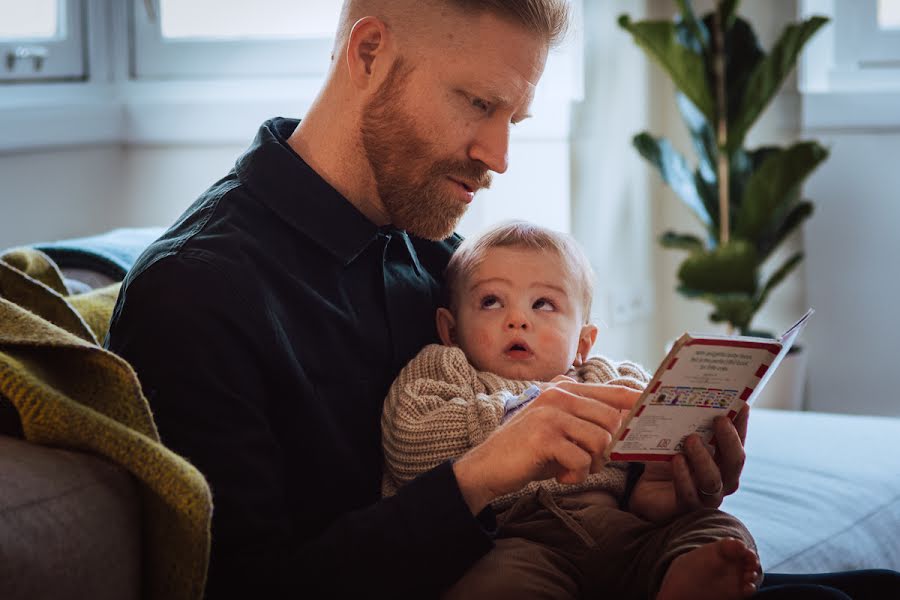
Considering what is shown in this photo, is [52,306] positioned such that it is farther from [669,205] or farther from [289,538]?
[669,205]

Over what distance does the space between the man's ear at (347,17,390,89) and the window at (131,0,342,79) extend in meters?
1.91

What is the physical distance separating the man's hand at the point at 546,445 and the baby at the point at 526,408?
0.23 ft

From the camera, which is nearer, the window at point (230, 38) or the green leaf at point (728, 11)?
the green leaf at point (728, 11)

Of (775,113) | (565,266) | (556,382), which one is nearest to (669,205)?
(775,113)

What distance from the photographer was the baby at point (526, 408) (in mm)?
1271

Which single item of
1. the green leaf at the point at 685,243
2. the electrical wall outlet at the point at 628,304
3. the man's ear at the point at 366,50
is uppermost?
the man's ear at the point at 366,50

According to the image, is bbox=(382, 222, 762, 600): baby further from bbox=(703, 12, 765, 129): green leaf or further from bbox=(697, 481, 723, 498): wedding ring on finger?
bbox=(703, 12, 765, 129): green leaf

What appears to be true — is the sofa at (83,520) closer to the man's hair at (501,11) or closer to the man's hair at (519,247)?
the man's hair at (519,247)

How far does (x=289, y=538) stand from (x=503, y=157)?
0.62m

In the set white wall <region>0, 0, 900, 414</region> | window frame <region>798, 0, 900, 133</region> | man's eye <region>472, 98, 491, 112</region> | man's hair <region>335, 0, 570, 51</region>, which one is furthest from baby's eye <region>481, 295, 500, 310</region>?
window frame <region>798, 0, 900, 133</region>

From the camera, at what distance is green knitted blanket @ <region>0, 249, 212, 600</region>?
1.01 m

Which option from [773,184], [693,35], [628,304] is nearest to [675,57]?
[693,35]

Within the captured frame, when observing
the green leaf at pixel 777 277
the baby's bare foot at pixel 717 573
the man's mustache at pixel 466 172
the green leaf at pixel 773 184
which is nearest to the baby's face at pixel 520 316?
the man's mustache at pixel 466 172

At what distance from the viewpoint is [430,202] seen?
1579 mm
